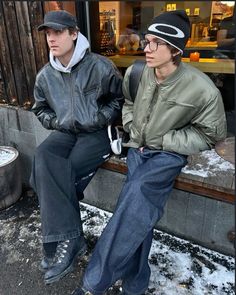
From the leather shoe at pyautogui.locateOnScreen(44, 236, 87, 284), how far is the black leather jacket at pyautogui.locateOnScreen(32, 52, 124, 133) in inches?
39.3

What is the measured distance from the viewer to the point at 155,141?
2334 millimetres

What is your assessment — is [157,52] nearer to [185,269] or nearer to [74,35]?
[74,35]

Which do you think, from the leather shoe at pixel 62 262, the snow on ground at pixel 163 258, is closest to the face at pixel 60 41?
the leather shoe at pixel 62 262

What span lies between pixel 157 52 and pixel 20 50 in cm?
197

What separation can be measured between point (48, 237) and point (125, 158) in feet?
3.19

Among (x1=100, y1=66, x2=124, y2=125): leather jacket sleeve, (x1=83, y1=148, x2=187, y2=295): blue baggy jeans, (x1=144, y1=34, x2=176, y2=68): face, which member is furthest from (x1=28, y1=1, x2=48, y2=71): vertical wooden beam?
(x1=83, y1=148, x2=187, y2=295): blue baggy jeans

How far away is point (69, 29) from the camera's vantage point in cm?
248

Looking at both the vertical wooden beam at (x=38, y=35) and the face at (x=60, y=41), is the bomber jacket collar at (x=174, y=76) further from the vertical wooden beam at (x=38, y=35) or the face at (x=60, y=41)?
the vertical wooden beam at (x=38, y=35)

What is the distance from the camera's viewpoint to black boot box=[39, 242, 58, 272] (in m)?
2.35

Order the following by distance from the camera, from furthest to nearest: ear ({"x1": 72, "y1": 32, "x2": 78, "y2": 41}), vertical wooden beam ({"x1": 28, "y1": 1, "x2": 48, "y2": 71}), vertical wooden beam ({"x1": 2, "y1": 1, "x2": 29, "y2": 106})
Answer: vertical wooden beam ({"x1": 2, "y1": 1, "x2": 29, "y2": 106}), vertical wooden beam ({"x1": 28, "y1": 1, "x2": 48, "y2": 71}), ear ({"x1": 72, "y1": 32, "x2": 78, "y2": 41})

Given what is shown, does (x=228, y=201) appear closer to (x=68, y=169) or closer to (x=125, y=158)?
(x=125, y=158)

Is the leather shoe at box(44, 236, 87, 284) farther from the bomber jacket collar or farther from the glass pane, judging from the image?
the glass pane

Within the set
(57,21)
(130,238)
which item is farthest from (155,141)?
(57,21)

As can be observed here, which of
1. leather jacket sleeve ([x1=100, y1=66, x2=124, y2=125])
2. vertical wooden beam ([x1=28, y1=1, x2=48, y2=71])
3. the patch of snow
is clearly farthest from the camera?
vertical wooden beam ([x1=28, y1=1, x2=48, y2=71])
